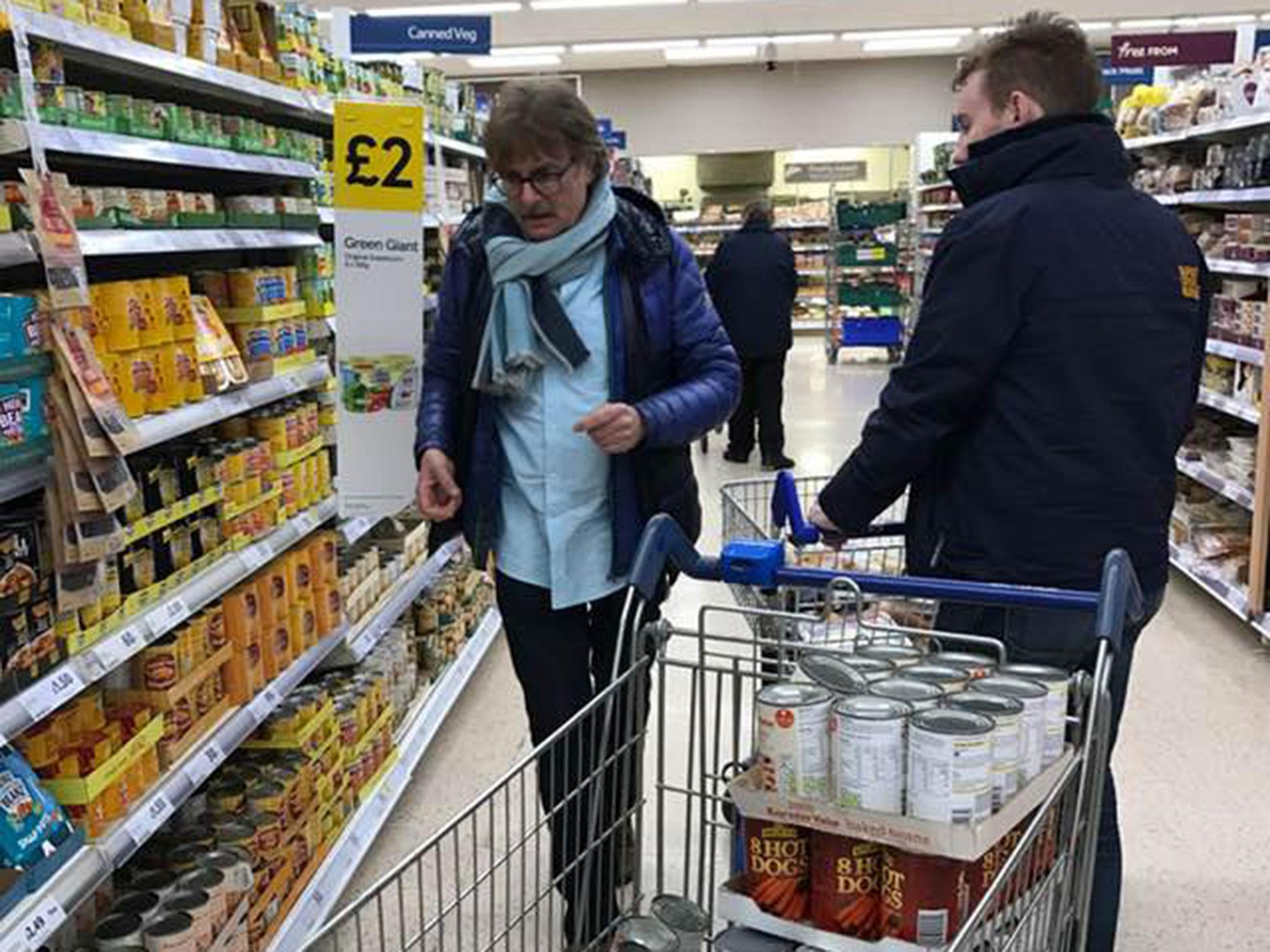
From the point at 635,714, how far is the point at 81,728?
1.00 m

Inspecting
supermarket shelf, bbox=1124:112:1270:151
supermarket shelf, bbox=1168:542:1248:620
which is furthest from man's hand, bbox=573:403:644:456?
supermarket shelf, bbox=1168:542:1248:620

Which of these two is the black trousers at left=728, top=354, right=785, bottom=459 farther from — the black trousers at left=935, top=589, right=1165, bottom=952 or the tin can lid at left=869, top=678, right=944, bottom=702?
the tin can lid at left=869, top=678, right=944, bottom=702

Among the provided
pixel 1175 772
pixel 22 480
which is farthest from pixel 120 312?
pixel 1175 772

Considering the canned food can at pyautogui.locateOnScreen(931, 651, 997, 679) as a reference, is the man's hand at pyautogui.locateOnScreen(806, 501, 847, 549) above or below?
above

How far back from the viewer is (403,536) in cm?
384

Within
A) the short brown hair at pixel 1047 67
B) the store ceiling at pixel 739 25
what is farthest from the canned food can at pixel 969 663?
the store ceiling at pixel 739 25

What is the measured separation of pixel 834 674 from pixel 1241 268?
3789 millimetres

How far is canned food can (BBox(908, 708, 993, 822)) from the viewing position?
126 centimetres

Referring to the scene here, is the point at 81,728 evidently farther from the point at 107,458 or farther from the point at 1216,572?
the point at 1216,572

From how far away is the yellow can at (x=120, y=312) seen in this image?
80.3 inches

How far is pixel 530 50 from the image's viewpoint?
1517 cm

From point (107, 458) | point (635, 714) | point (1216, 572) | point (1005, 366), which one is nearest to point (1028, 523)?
point (1005, 366)

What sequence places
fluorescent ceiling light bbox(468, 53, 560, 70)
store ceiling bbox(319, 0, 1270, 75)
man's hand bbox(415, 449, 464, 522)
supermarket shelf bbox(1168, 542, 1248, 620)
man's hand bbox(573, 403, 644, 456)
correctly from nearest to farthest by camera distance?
1. man's hand bbox(573, 403, 644, 456)
2. man's hand bbox(415, 449, 464, 522)
3. supermarket shelf bbox(1168, 542, 1248, 620)
4. store ceiling bbox(319, 0, 1270, 75)
5. fluorescent ceiling light bbox(468, 53, 560, 70)

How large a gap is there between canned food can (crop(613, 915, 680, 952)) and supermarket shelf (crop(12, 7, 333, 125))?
1505 millimetres
